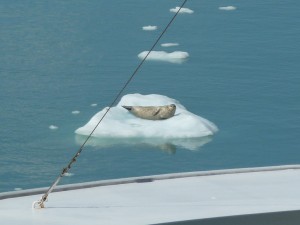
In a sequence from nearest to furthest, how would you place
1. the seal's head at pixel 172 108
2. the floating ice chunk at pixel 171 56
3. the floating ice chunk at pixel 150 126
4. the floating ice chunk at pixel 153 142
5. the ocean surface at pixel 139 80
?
1. the ocean surface at pixel 139 80
2. the floating ice chunk at pixel 153 142
3. the floating ice chunk at pixel 150 126
4. the seal's head at pixel 172 108
5. the floating ice chunk at pixel 171 56

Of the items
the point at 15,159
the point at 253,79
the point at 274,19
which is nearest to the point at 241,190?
the point at 15,159

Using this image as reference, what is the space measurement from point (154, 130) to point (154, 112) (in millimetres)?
520

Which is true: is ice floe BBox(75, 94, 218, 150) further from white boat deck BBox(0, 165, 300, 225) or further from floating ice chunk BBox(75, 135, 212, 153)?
white boat deck BBox(0, 165, 300, 225)

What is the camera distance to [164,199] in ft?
13.6

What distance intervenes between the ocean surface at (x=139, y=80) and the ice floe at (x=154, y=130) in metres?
0.08

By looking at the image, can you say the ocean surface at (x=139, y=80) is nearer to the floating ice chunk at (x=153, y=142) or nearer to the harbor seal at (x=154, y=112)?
the floating ice chunk at (x=153, y=142)

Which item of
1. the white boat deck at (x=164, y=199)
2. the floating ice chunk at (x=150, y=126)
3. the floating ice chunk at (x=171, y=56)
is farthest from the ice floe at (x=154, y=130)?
the white boat deck at (x=164, y=199)

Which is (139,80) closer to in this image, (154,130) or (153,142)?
(154,130)

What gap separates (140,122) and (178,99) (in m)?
0.70

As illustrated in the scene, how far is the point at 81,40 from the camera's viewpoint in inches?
478

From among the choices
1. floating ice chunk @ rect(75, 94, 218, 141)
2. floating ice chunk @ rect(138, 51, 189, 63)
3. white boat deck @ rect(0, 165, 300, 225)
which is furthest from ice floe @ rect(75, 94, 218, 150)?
white boat deck @ rect(0, 165, 300, 225)

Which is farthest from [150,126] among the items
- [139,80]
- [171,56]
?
[171,56]

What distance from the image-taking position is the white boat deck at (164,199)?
3.80 m

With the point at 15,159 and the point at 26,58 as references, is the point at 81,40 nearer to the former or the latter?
the point at 26,58
